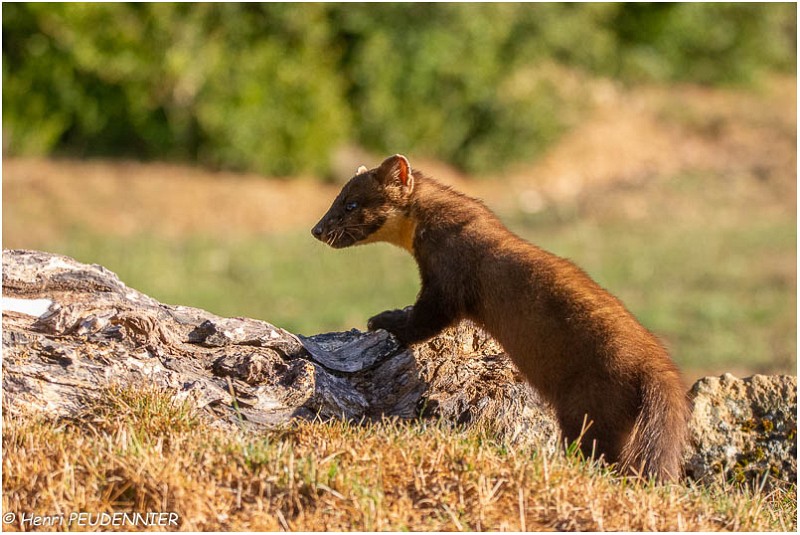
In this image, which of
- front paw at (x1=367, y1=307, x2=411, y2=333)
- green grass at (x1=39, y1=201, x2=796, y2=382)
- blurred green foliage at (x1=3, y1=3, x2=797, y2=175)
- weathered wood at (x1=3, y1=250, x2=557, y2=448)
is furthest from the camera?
blurred green foliage at (x1=3, y1=3, x2=797, y2=175)

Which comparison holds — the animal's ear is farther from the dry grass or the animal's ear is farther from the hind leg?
the dry grass

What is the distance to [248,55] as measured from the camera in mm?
21938

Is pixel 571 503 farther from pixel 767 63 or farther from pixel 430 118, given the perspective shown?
pixel 767 63

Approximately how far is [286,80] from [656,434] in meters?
18.0

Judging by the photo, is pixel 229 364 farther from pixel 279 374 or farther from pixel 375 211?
pixel 375 211

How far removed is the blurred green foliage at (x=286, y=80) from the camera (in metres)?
21.0

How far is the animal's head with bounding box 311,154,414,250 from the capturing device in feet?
21.9

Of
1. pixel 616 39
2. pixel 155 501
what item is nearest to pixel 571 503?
pixel 155 501

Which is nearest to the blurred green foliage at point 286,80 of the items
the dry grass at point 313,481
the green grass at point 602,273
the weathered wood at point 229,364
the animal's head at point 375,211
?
the green grass at point 602,273

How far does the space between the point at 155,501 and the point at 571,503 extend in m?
1.68

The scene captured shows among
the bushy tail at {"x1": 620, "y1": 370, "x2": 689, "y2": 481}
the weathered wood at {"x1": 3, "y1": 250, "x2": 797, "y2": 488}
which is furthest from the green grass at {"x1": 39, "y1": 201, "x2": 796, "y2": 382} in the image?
the bushy tail at {"x1": 620, "y1": 370, "x2": 689, "y2": 481}

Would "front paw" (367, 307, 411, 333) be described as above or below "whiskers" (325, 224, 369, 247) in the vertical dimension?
below

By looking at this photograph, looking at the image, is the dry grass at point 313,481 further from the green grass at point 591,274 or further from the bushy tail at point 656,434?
the green grass at point 591,274

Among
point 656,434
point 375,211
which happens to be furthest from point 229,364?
point 656,434
